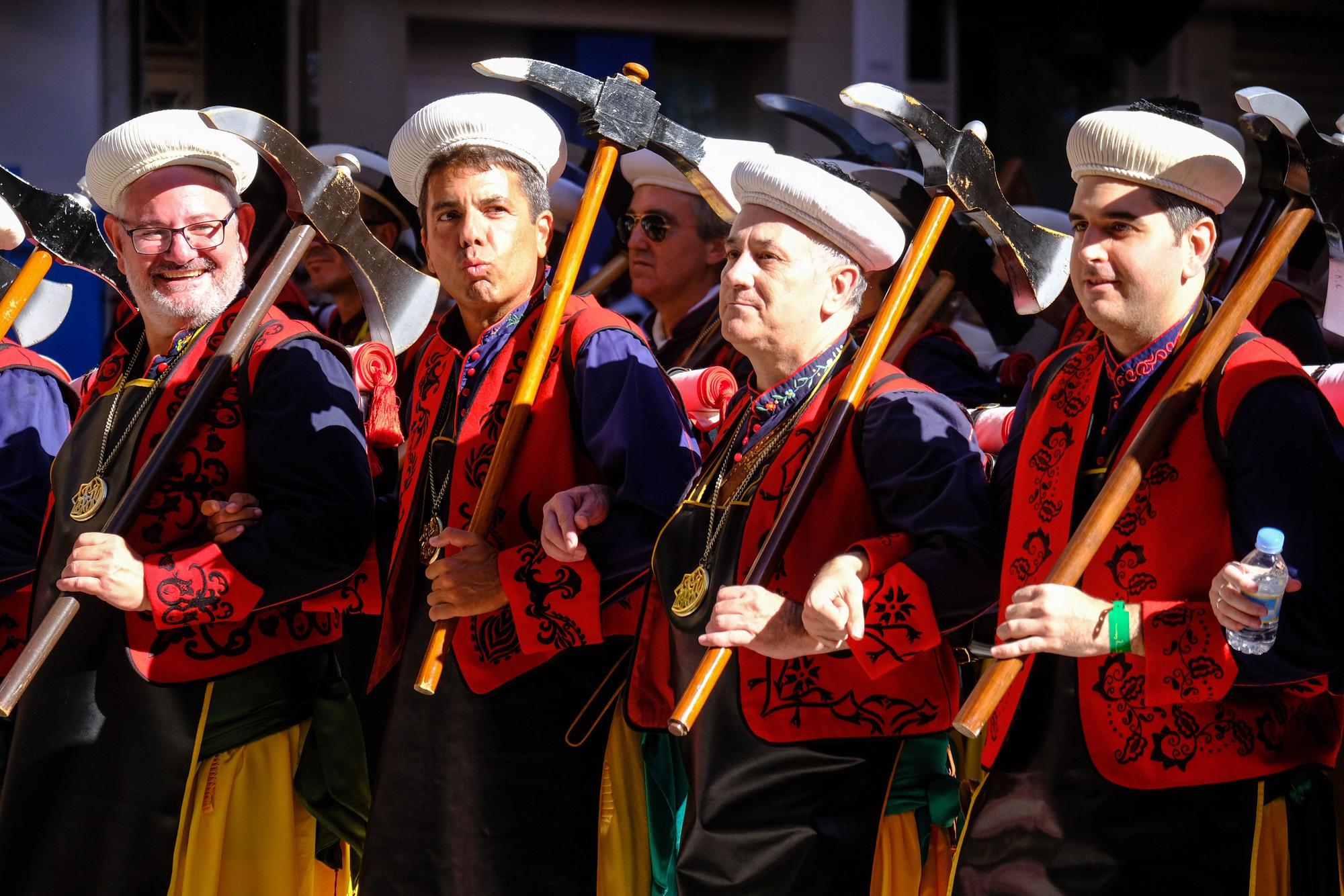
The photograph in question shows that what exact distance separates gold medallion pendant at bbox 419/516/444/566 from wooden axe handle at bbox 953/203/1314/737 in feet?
4.23

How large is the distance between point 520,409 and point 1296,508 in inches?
61.3

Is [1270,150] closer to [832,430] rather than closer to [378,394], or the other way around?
[832,430]

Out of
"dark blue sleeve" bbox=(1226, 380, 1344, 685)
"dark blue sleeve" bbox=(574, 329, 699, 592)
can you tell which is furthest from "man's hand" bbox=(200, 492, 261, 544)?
"dark blue sleeve" bbox=(1226, 380, 1344, 685)

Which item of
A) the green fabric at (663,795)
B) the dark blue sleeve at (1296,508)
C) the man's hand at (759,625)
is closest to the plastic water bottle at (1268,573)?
the dark blue sleeve at (1296,508)

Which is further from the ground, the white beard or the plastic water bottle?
the white beard

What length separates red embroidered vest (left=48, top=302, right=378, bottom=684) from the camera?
3.53m

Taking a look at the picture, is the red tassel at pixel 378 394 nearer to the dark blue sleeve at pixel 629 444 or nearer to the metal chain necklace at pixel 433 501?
the metal chain necklace at pixel 433 501

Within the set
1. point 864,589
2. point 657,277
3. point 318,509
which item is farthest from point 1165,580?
point 657,277

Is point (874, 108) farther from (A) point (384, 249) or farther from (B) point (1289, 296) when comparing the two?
(B) point (1289, 296)

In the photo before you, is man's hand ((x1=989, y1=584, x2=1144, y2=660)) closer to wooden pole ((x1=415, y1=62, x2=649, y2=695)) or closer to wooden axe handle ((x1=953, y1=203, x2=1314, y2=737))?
wooden axe handle ((x1=953, y1=203, x2=1314, y2=737))

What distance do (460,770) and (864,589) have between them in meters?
1.04

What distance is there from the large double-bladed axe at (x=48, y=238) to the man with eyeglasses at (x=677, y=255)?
61.8 inches

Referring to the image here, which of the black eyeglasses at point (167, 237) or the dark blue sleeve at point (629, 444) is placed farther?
the black eyeglasses at point (167, 237)

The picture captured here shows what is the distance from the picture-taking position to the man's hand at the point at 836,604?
2.95 metres
